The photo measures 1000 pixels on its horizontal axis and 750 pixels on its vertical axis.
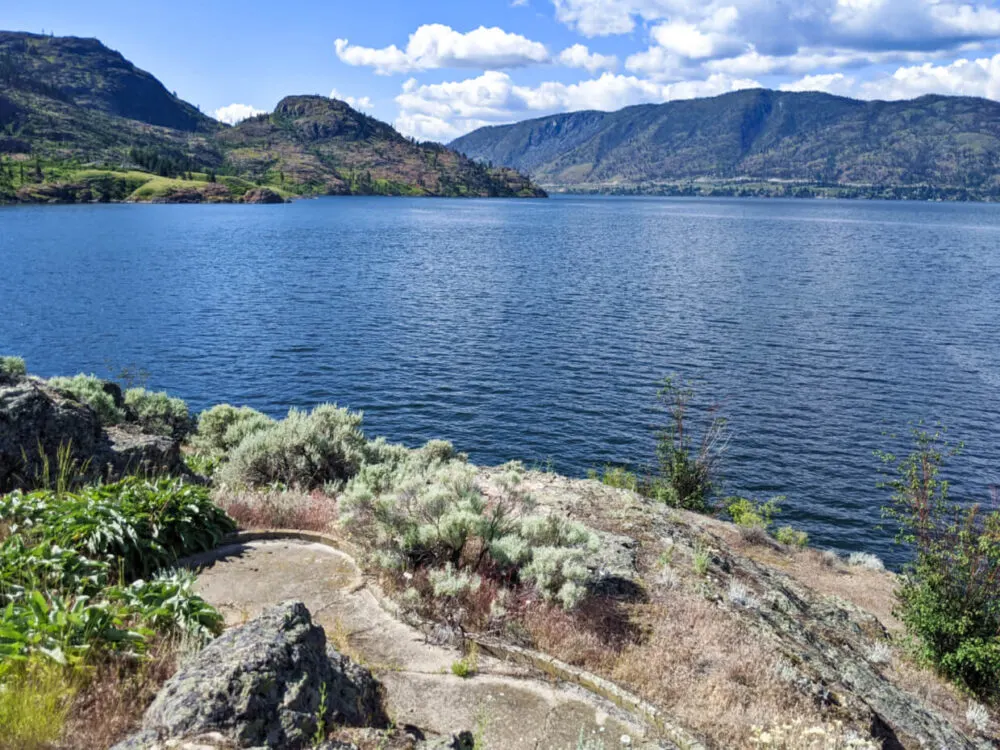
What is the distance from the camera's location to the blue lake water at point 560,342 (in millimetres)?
34156

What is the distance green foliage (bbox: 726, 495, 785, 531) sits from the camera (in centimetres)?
2378

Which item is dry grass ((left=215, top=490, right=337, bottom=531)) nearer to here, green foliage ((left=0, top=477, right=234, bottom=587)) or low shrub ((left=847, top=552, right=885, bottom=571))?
green foliage ((left=0, top=477, right=234, bottom=587))

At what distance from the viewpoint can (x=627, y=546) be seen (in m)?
12.9

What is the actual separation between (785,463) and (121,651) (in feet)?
102

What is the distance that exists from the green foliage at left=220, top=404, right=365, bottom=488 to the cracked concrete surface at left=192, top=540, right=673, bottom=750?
6.02 m

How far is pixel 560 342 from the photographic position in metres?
51.4

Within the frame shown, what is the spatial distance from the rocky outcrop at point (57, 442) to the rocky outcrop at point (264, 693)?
25.5ft

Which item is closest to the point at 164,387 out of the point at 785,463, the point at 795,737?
the point at 785,463

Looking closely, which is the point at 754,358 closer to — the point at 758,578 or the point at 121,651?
the point at 758,578

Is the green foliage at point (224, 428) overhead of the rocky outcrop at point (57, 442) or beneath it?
beneath

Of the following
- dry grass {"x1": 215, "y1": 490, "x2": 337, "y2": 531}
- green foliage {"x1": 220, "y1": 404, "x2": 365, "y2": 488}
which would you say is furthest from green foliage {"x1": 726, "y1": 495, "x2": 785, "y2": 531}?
dry grass {"x1": 215, "y1": 490, "x2": 337, "y2": 531}

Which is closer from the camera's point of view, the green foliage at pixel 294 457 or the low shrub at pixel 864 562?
the green foliage at pixel 294 457

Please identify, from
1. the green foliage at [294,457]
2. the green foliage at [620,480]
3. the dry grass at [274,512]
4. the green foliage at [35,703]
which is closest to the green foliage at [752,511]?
the green foliage at [620,480]

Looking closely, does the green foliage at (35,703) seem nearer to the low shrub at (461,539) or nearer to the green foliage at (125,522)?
the green foliage at (125,522)
